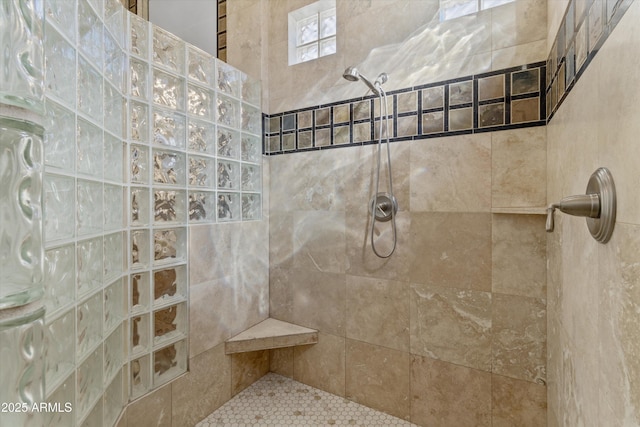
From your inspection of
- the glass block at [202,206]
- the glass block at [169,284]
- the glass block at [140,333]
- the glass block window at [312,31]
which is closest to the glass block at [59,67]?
the glass block at [202,206]

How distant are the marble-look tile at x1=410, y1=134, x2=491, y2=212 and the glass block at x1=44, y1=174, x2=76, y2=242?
1435 mm

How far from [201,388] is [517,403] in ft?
5.15

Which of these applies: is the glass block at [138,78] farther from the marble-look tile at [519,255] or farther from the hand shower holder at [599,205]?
the marble-look tile at [519,255]

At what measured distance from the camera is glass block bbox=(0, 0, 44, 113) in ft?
1.20

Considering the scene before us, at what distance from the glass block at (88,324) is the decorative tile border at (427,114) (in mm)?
1335

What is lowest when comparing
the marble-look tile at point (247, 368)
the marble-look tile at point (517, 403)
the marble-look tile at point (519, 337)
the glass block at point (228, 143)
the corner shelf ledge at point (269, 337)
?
the marble-look tile at point (247, 368)

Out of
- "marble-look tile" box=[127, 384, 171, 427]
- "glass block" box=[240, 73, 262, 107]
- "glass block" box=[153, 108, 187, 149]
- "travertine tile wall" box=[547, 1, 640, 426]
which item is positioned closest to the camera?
"travertine tile wall" box=[547, 1, 640, 426]

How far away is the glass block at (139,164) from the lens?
1.35m

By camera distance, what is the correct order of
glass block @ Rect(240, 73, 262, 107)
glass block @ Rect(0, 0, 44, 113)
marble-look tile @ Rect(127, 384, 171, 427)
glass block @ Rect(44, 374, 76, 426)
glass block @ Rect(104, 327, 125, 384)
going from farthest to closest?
glass block @ Rect(240, 73, 262, 107) < marble-look tile @ Rect(127, 384, 171, 427) < glass block @ Rect(104, 327, 125, 384) < glass block @ Rect(44, 374, 76, 426) < glass block @ Rect(0, 0, 44, 113)

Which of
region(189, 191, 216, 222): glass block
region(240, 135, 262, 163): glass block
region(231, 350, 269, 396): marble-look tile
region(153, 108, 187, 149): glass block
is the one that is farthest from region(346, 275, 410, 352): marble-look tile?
region(153, 108, 187, 149): glass block

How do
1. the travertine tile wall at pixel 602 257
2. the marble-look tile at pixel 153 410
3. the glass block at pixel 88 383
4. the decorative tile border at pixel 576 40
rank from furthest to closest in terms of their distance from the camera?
the marble-look tile at pixel 153 410 → the glass block at pixel 88 383 → the decorative tile border at pixel 576 40 → the travertine tile wall at pixel 602 257

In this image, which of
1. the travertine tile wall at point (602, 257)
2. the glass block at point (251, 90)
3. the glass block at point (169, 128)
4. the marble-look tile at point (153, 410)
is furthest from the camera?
the glass block at point (251, 90)

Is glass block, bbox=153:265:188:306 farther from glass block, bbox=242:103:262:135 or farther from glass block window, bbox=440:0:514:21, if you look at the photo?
glass block window, bbox=440:0:514:21

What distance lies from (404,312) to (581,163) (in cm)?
Answer: 110
